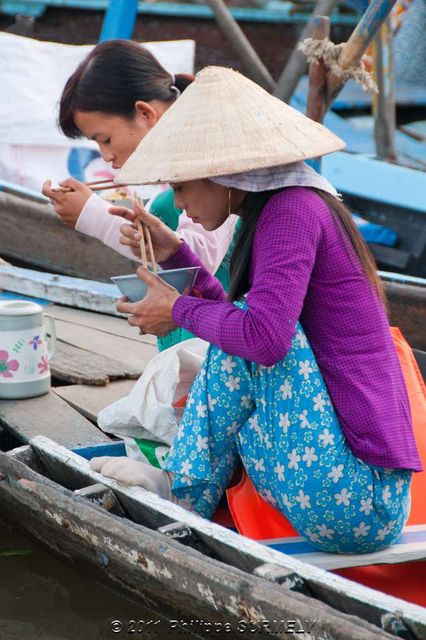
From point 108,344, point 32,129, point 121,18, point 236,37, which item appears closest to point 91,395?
point 108,344

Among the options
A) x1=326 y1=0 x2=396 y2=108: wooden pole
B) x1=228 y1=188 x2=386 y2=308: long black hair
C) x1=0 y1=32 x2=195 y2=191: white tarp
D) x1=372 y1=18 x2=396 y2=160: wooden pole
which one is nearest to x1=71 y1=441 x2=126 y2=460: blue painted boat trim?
x1=228 y1=188 x2=386 y2=308: long black hair

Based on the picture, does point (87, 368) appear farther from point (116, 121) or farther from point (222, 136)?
point (222, 136)

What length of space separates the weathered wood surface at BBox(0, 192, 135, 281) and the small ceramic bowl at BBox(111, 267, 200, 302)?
1.84m

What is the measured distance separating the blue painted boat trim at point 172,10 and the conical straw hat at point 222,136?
6.07 m

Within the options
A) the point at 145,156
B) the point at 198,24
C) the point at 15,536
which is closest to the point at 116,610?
the point at 15,536

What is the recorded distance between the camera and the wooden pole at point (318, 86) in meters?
3.85

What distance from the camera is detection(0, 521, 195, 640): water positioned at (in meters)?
2.39

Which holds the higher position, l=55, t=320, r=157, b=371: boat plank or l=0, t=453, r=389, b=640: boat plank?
l=0, t=453, r=389, b=640: boat plank

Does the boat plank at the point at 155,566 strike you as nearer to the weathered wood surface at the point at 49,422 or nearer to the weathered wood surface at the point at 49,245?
the weathered wood surface at the point at 49,422

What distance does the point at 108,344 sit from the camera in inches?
135

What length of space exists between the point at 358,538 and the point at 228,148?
786mm

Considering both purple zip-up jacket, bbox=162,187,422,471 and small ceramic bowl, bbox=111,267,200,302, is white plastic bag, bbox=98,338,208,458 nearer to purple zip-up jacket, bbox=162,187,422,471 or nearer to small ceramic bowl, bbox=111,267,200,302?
small ceramic bowl, bbox=111,267,200,302

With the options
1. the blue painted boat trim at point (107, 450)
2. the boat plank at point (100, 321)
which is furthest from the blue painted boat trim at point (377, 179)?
the blue painted boat trim at point (107, 450)

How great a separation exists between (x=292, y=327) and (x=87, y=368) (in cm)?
134
